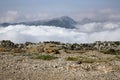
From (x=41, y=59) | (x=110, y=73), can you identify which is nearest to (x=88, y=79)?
(x=110, y=73)

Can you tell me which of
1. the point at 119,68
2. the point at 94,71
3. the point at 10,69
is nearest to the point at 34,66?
the point at 10,69

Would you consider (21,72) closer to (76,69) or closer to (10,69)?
(10,69)

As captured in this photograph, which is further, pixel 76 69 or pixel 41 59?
pixel 41 59

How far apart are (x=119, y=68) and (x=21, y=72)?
9.54m

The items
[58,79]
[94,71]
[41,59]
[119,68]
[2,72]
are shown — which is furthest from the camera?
[41,59]

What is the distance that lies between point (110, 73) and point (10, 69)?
7.87 metres

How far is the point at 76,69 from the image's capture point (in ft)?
107

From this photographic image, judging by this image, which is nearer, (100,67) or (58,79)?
(58,79)

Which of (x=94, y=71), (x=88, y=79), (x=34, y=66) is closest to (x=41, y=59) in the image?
(x=34, y=66)

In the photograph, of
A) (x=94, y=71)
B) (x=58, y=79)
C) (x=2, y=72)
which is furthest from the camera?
(x=94, y=71)

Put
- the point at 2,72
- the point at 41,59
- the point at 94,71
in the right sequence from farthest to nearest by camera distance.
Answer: the point at 41,59 → the point at 94,71 → the point at 2,72

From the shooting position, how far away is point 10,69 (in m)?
31.0

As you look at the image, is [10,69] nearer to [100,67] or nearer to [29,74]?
[29,74]

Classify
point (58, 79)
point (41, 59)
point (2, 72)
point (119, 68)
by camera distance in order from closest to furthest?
point (58, 79) → point (2, 72) → point (119, 68) → point (41, 59)
